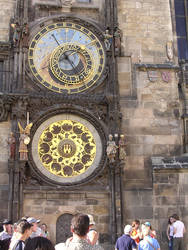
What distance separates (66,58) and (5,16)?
8.83 feet

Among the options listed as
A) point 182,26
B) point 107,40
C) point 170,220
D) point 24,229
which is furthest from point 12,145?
point 182,26

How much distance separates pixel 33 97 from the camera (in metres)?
12.8

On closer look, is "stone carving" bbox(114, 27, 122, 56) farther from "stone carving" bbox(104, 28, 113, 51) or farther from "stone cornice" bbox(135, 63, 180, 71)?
"stone cornice" bbox(135, 63, 180, 71)

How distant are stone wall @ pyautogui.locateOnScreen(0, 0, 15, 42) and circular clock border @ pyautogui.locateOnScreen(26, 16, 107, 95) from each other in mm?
925

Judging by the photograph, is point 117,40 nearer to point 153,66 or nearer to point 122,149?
point 153,66

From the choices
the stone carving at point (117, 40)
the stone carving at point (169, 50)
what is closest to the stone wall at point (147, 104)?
the stone carving at point (169, 50)

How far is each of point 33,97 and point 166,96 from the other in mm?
4654

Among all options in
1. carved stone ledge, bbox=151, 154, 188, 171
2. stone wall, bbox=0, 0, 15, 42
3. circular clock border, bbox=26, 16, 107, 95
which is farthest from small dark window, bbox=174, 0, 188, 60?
stone wall, bbox=0, 0, 15, 42

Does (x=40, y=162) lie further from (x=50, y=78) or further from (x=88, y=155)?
(x=50, y=78)

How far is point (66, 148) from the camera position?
42.1ft

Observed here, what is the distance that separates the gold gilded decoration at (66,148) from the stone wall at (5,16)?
3.66 meters

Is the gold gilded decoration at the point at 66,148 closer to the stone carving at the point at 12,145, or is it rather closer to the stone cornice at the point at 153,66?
the stone carving at the point at 12,145

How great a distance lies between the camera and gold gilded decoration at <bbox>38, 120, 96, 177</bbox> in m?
12.6

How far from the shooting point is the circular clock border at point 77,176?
12.4 meters
